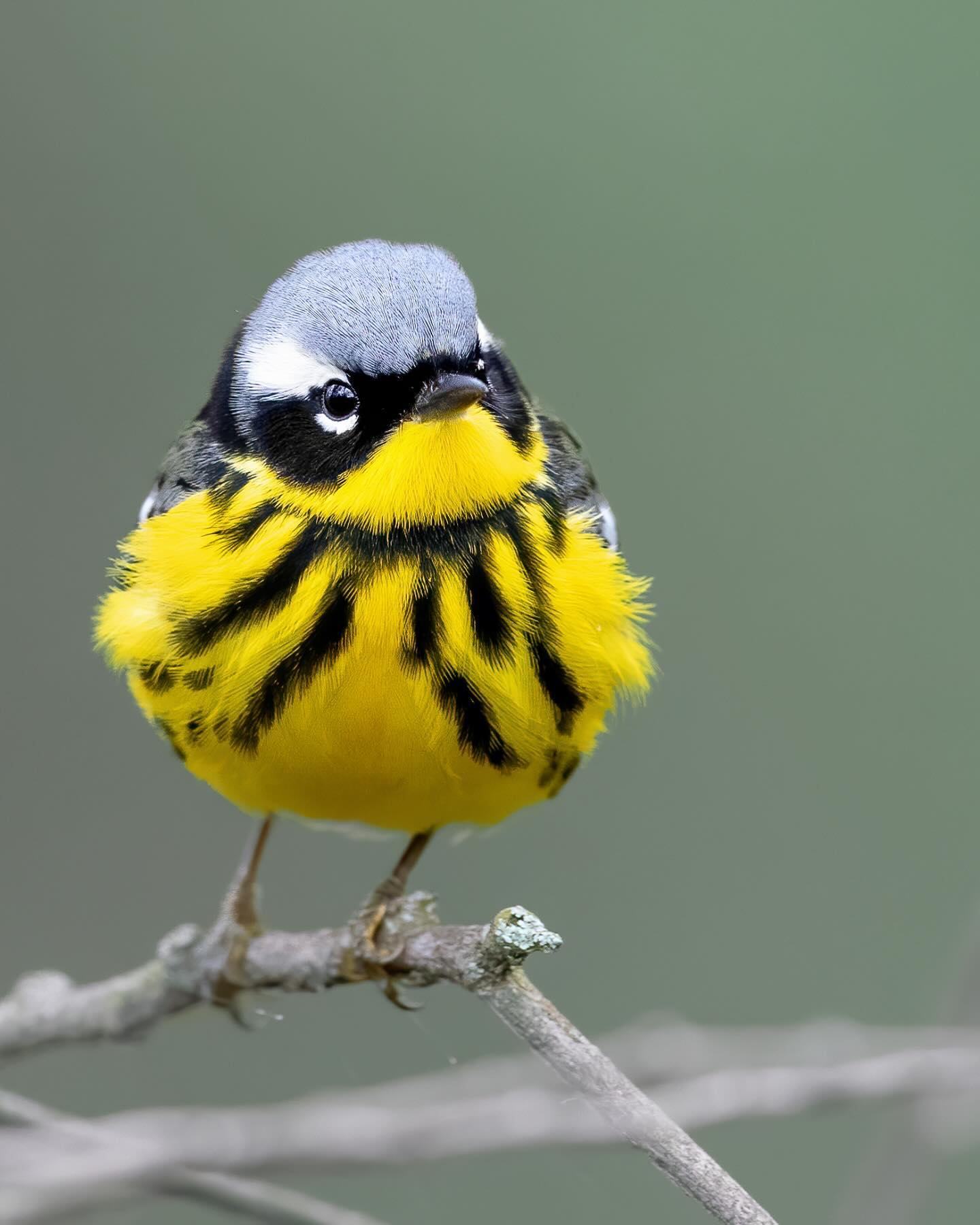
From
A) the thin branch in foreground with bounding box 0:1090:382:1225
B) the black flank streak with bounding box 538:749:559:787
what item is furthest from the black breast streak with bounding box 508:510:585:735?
the thin branch in foreground with bounding box 0:1090:382:1225

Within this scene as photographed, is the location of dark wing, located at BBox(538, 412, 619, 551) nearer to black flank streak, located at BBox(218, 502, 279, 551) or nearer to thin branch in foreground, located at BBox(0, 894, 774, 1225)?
black flank streak, located at BBox(218, 502, 279, 551)

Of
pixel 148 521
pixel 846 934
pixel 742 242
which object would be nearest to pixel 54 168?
pixel 742 242

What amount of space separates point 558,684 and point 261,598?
86 cm

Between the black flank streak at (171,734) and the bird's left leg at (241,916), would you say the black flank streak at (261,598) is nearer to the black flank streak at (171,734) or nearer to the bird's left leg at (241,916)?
the black flank streak at (171,734)

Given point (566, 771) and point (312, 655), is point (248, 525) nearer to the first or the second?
point (312, 655)

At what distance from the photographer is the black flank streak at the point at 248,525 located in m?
4.11

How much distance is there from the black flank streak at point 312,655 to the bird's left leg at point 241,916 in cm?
118

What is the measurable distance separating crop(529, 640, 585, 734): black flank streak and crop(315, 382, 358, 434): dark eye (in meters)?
0.78

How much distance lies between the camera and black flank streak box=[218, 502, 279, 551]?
4109 millimetres

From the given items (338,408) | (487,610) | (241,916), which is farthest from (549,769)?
(241,916)

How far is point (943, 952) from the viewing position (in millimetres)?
6617

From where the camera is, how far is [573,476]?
4.66 m

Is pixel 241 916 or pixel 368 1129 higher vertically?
pixel 241 916

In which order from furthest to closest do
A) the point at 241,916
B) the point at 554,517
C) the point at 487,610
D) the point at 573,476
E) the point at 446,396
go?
the point at 241,916 → the point at 573,476 → the point at 554,517 → the point at 487,610 → the point at 446,396
